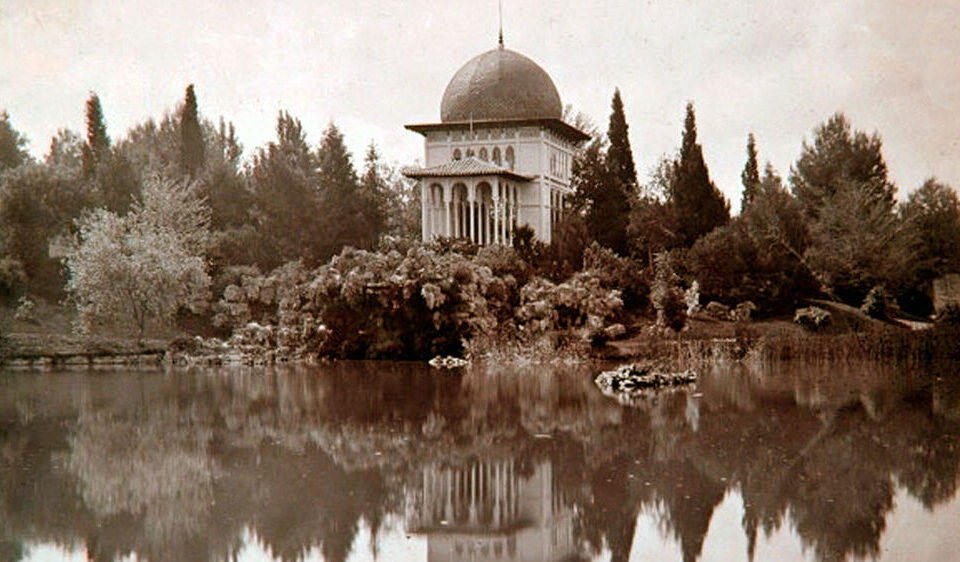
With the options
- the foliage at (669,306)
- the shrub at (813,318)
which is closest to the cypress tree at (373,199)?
the foliage at (669,306)

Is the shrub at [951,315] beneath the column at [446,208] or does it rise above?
beneath

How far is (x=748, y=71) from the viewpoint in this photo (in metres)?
24.3

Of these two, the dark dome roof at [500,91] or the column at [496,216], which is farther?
the dark dome roof at [500,91]

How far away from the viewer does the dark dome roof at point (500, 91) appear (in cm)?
3606

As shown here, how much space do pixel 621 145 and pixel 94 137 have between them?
2039 centimetres

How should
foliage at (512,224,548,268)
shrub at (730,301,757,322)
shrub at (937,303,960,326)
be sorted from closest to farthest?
shrub at (937,303,960,326) < shrub at (730,301,757,322) < foliage at (512,224,548,268)

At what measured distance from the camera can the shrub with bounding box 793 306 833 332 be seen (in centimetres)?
2539

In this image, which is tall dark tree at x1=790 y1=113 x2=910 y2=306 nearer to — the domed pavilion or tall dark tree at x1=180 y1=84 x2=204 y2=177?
the domed pavilion

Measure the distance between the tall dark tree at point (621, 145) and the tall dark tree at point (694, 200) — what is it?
5174 mm

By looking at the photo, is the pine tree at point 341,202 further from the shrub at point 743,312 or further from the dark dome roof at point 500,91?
the shrub at point 743,312

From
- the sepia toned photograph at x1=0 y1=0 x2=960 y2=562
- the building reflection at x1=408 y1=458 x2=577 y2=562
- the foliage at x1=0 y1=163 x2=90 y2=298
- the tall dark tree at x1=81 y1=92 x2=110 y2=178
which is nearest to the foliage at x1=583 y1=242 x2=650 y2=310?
the sepia toned photograph at x1=0 y1=0 x2=960 y2=562

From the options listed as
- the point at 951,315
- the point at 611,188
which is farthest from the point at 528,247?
the point at 951,315

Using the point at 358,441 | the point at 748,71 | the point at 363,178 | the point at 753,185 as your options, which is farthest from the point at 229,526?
the point at 363,178

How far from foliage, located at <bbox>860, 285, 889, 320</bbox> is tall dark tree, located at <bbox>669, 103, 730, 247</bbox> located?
5.69 meters
